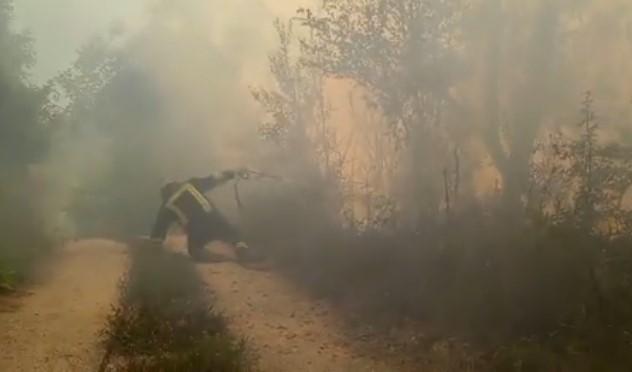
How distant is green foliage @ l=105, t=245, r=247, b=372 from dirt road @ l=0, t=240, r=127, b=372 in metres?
0.33

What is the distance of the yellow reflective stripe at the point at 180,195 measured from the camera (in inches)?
546

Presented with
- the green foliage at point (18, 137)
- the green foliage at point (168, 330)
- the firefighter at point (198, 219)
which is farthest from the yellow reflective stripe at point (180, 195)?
the green foliage at point (168, 330)

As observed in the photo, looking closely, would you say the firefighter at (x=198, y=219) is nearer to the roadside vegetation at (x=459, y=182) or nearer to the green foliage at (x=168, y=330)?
the roadside vegetation at (x=459, y=182)

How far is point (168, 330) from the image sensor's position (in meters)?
7.84

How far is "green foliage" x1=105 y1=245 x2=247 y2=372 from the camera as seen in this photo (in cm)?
677

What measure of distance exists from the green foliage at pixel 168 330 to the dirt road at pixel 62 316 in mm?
328

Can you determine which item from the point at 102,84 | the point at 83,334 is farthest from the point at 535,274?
the point at 102,84

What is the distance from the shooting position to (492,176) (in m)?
14.6

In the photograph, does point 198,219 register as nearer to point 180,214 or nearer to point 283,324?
point 180,214

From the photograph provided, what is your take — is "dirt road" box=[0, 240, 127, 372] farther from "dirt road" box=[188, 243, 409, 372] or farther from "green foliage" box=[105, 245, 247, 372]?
"dirt road" box=[188, 243, 409, 372]

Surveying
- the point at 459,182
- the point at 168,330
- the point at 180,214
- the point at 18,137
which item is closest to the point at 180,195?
the point at 180,214

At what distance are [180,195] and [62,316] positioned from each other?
508 cm

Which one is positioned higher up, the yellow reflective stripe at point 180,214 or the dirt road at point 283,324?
the yellow reflective stripe at point 180,214

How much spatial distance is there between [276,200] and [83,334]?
6.76 metres
